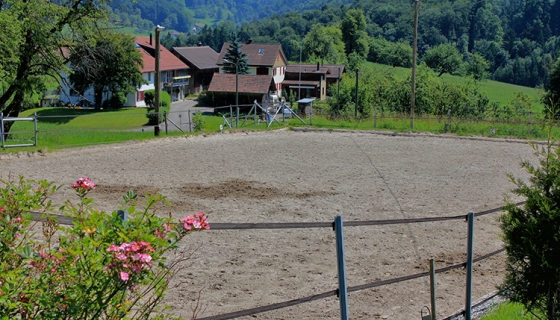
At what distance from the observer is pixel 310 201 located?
41.9ft

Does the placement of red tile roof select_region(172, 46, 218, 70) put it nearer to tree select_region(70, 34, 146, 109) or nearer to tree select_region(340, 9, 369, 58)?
tree select_region(70, 34, 146, 109)

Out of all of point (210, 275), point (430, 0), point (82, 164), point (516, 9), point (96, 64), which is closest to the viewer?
point (210, 275)

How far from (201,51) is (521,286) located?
82.9m

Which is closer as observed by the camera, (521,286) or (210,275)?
(521,286)

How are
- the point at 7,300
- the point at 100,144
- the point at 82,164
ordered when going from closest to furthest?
the point at 7,300
the point at 82,164
the point at 100,144

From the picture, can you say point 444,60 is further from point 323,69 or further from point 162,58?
point 162,58

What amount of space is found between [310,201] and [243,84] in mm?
45203

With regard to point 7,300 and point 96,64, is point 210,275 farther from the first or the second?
point 96,64

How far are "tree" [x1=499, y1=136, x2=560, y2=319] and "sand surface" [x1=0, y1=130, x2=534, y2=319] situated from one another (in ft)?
5.29

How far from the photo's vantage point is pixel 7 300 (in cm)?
261

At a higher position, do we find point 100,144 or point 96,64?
point 96,64

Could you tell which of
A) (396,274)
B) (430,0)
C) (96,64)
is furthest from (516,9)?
(396,274)

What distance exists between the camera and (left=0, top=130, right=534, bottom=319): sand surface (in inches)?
294

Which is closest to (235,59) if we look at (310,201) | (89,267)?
(310,201)
